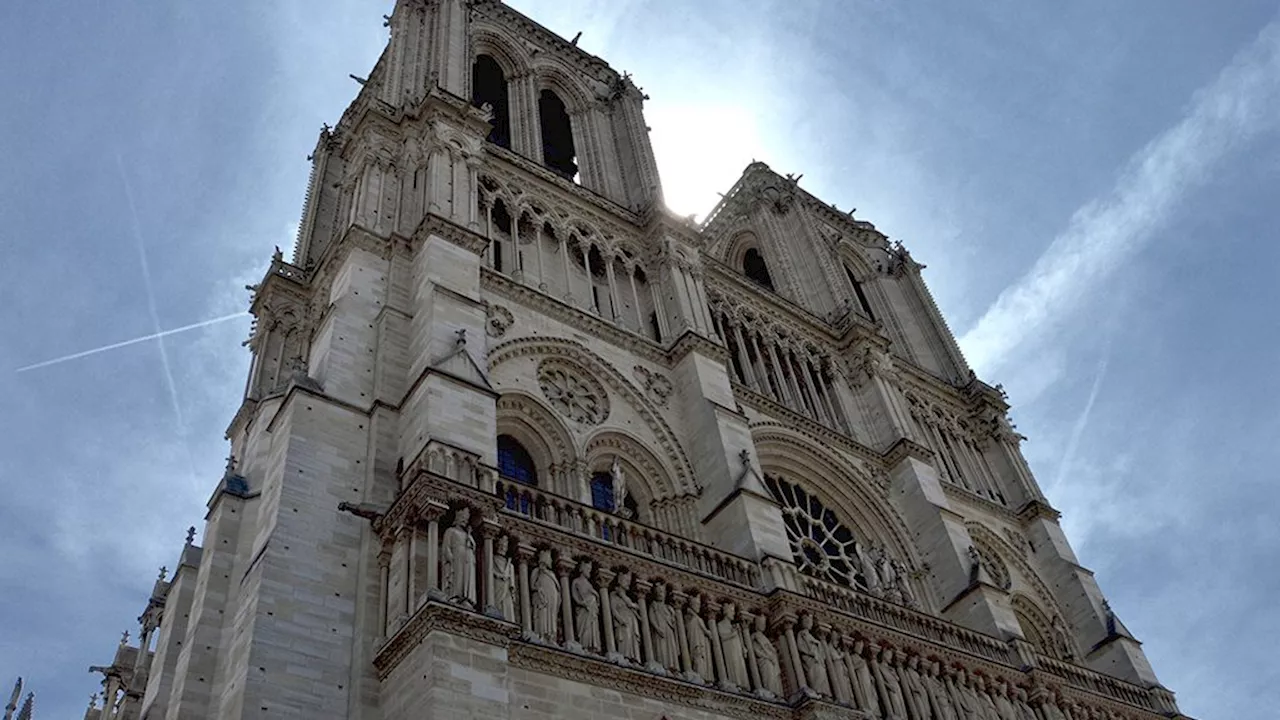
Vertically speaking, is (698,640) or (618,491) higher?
(618,491)

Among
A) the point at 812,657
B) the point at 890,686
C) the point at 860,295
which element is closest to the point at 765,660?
the point at 812,657

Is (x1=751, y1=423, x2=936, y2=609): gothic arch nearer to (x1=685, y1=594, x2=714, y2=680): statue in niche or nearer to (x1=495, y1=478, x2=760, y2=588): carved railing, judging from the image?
(x1=495, y1=478, x2=760, y2=588): carved railing

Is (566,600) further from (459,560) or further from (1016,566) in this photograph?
(1016,566)

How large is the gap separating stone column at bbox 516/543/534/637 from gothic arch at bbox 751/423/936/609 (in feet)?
32.6

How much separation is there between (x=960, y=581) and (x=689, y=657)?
379 inches

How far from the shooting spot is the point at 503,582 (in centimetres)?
1315

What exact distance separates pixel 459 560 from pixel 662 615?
11.2ft

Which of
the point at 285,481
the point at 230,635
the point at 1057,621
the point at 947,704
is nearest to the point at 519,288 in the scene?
the point at 285,481

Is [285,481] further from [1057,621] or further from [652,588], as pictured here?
[1057,621]

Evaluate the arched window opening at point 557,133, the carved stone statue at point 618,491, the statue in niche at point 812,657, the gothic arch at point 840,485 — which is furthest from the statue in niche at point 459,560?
the arched window opening at point 557,133

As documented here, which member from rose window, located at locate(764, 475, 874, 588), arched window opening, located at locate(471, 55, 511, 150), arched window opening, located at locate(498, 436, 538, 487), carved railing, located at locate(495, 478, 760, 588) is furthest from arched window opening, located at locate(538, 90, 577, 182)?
carved railing, located at locate(495, 478, 760, 588)

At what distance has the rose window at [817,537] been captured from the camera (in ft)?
70.4

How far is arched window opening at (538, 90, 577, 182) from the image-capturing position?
1176 inches

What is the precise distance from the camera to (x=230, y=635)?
14281 mm
